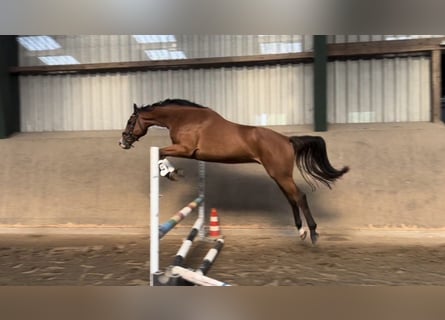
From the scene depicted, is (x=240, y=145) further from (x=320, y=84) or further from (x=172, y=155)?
(x=320, y=84)

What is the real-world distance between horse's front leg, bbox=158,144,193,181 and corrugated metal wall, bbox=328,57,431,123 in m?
2.76

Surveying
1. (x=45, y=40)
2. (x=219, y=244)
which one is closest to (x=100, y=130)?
(x=45, y=40)

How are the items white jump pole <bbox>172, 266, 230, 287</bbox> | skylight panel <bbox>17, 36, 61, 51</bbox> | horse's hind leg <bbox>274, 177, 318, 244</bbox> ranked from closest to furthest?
white jump pole <bbox>172, 266, 230, 287</bbox>, horse's hind leg <bbox>274, 177, 318, 244</bbox>, skylight panel <bbox>17, 36, 61, 51</bbox>

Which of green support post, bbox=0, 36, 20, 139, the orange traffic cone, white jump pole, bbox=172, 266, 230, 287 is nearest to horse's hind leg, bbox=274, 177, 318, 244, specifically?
the orange traffic cone

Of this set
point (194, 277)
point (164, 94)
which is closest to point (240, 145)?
point (194, 277)

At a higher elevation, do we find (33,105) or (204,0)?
(33,105)

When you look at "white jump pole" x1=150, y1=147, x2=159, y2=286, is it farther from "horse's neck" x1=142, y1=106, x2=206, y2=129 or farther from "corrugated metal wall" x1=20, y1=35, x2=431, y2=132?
"corrugated metal wall" x1=20, y1=35, x2=431, y2=132

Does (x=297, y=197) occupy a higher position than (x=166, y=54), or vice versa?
(x=166, y=54)

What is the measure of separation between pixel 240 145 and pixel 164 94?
2.70 metres

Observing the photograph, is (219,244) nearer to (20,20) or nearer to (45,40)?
(20,20)

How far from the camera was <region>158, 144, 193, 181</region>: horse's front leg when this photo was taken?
3242mm

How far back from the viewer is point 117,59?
5973mm

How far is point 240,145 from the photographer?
3.49 metres

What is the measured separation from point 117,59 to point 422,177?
172 inches
